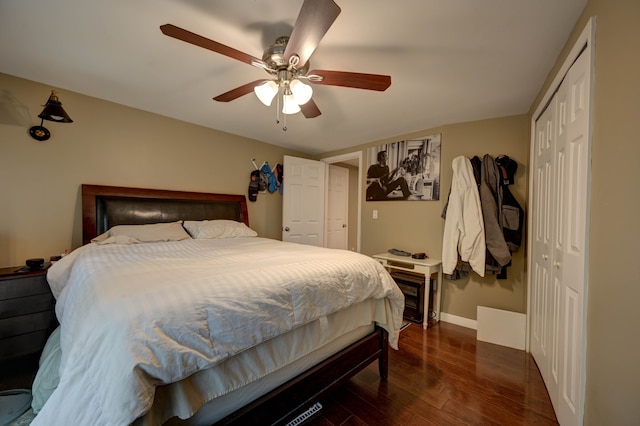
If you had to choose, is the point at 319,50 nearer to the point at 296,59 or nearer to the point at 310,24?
the point at 296,59

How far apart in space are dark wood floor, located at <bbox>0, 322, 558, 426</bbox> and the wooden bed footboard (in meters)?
0.21

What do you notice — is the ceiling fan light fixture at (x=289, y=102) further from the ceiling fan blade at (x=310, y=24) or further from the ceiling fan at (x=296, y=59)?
the ceiling fan blade at (x=310, y=24)

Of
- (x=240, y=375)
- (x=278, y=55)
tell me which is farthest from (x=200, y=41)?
(x=240, y=375)

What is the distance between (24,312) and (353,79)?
9.81ft

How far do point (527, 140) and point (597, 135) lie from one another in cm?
172

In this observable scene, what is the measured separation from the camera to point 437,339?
8.30 feet

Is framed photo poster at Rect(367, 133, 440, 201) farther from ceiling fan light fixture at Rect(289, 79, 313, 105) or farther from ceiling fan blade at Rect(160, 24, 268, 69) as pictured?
ceiling fan blade at Rect(160, 24, 268, 69)

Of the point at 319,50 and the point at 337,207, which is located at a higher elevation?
the point at 319,50

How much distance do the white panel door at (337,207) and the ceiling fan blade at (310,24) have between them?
375cm

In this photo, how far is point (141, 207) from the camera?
2.72 m

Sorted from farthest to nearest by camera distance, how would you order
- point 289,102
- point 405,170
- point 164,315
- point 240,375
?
point 405,170 < point 289,102 < point 240,375 < point 164,315

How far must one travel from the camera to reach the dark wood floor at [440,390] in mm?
1526

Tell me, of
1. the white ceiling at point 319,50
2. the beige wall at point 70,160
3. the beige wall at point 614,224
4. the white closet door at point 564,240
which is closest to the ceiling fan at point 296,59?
the white ceiling at point 319,50

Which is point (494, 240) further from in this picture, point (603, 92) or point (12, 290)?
point (12, 290)
